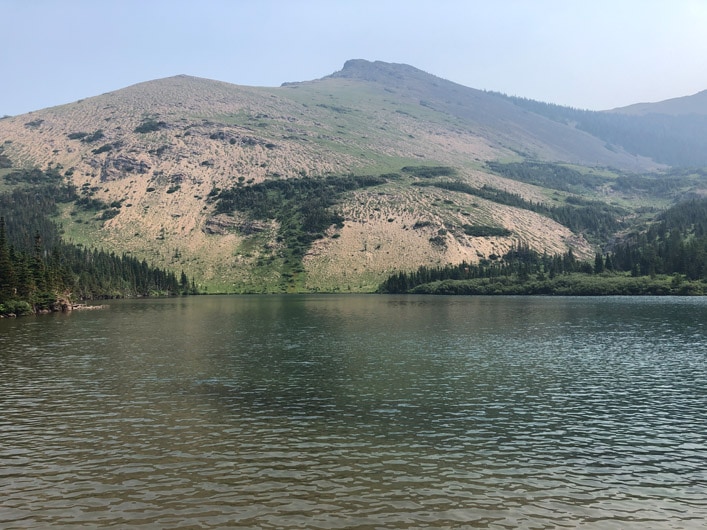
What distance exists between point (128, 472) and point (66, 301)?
542 feet

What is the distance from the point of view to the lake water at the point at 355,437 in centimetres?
2570

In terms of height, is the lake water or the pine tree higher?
the pine tree

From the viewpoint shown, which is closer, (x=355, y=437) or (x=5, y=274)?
(x=355, y=437)

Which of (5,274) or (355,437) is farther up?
(5,274)

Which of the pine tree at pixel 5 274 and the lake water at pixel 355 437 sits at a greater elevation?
the pine tree at pixel 5 274

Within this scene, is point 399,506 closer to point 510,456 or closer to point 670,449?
point 510,456

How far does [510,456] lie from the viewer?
1315 inches

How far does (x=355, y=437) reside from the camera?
3747cm

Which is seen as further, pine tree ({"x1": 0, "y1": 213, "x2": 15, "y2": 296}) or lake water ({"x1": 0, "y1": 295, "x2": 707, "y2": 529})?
pine tree ({"x1": 0, "y1": 213, "x2": 15, "y2": 296})

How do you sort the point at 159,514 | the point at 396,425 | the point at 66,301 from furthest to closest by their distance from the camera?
the point at 66,301 < the point at 396,425 < the point at 159,514

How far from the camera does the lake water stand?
25703mm

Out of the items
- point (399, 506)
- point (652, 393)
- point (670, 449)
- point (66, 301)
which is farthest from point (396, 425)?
point (66, 301)

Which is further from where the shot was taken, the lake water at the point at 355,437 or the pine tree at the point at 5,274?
the pine tree at the point at 5,274

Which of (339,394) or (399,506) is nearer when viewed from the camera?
(399,506)
